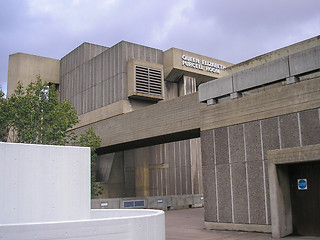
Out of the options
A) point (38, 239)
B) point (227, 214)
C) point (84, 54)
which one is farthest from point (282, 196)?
point (84, 54)

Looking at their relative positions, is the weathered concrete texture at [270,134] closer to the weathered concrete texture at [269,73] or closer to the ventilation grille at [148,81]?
the weathered concrete texture at [269,73]

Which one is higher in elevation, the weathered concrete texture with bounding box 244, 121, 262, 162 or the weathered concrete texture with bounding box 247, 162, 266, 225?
the weathered concrete texture with bounding box 244, 121, 262, 162

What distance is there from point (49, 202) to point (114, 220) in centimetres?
211

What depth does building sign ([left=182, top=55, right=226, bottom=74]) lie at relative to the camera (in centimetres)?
3195

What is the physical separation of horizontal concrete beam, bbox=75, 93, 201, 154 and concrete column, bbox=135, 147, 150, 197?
17.8 ft

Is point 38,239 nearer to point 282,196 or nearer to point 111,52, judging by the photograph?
point 282,196

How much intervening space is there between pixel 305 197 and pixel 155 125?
33.7 ft

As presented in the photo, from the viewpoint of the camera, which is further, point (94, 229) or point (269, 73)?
point (269, 73)

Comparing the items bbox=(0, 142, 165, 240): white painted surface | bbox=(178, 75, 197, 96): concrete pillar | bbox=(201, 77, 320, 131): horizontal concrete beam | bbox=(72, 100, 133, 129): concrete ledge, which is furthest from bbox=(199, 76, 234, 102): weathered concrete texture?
bbox=(178, 75, 197, 96): concrete pillar

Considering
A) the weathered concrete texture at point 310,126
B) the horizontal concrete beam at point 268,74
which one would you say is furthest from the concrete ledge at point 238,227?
the horizontal concrete beam at point 268,74

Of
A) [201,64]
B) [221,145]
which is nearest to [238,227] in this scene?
[221,145]

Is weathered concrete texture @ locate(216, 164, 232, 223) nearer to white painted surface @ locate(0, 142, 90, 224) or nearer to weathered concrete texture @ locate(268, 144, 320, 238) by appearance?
weathered concrete texture @ locate(268, 144, 320, 238)

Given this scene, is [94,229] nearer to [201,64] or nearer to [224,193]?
[224,193]

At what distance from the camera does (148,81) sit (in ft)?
97.0
